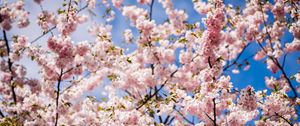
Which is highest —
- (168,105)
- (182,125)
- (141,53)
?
(141,53)

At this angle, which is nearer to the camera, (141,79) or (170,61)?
(141,79)

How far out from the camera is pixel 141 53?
13.1m

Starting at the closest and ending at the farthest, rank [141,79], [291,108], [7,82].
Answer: [291,108] < [7,82] < [141,79]

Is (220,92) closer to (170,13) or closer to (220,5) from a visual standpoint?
(220,5)

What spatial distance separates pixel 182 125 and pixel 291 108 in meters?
3.16

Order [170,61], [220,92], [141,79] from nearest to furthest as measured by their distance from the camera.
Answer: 1. [220,92]
2. [141,79]
3. [170,61]

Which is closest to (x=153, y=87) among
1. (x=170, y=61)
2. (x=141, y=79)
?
(x=141, y=79)

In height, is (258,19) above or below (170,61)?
above

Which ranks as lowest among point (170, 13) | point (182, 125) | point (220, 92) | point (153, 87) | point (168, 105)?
point (220, 92)

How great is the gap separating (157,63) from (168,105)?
422 centimetres

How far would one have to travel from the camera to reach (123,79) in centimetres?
1180

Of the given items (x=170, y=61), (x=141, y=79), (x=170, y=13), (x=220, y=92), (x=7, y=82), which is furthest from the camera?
(x=170, y=13)

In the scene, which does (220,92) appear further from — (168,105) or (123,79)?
(123,79)

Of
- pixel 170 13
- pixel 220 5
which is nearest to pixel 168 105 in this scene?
pixel 220 5
